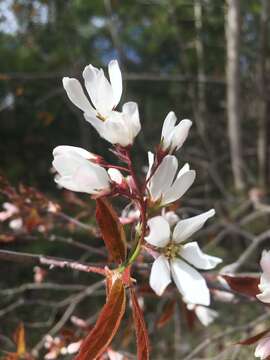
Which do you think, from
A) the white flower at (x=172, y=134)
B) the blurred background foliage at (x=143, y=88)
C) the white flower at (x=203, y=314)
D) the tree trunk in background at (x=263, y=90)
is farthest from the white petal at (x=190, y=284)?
the tree trunk in background at (x=263, y=90)

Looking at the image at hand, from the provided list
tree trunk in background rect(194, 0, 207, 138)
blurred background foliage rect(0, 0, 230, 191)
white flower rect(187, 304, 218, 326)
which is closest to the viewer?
white flower rect(187, 304, 218, 326)

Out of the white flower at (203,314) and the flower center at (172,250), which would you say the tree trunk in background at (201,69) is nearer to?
the white flower at (203,314)

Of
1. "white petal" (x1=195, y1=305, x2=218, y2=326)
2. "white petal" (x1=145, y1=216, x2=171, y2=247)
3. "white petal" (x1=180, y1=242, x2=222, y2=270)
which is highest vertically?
"white petal" (x1=145, y1=216, x2=171, y2=247)

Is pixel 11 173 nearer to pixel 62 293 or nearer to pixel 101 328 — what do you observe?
pixel 62 293

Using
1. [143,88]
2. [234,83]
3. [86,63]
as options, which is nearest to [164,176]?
[234,83]

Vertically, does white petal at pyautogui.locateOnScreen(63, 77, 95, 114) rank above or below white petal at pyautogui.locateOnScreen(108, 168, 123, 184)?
above

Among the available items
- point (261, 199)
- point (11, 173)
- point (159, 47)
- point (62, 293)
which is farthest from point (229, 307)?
point (159, 47)

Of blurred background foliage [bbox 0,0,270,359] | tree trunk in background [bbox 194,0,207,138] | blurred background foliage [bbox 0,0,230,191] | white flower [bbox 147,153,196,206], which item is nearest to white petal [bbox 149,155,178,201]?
white flower [bbox 147,153,196,206]

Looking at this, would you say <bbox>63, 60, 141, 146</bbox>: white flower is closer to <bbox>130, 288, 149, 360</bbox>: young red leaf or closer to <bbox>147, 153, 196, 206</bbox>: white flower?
<bbox>147, 153, 196, 206</bbox>: white flower
